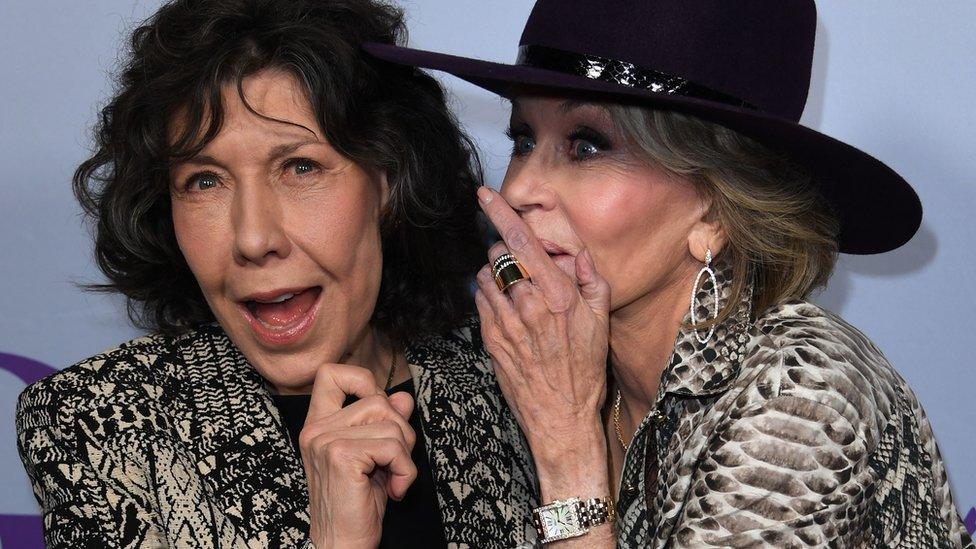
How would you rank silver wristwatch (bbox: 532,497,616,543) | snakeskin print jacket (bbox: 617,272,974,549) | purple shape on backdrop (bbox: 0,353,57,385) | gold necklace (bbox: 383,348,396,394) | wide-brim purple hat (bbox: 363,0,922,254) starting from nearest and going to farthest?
snakeskin print jacket (bbox: 617,272,974,549) < wide-brim purple hat (bbox: 363,0,922,254) < silver wristwatch (bbox: 532,497,616,543) < gold necklace (bbox: 383,348,396,394) < purple shape on backdrop (bbox: 0,353,57,385)

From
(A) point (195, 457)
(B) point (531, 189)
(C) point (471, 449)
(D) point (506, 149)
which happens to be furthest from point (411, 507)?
(D) point (506, 149)

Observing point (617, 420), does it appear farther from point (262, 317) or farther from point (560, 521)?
point (262, 317)

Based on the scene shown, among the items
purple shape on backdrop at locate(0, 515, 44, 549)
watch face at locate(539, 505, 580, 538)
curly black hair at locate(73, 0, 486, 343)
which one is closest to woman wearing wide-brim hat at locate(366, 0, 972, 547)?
watch face at locate(539, 505, 580, 538)

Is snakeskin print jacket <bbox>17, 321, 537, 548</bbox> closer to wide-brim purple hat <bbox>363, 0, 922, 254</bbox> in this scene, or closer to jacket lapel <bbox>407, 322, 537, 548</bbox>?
jacket lapel <bbox>407, 322, 537, 548</bbox>

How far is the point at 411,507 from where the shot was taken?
6.66ft

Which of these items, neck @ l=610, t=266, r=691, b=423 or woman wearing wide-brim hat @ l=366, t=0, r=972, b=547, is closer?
woman wearing wide-brim hat @ l=366, t=0, r=972, b=547

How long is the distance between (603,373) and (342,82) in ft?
2.21

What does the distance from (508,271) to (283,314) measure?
0.40 m

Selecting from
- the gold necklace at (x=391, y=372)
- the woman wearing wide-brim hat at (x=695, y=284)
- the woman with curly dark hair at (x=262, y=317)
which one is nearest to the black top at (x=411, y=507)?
the woman with curly dark hair at (x=262, y=317)

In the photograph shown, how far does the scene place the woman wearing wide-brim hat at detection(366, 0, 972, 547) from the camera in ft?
5.25

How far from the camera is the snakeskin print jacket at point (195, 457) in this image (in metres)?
1.73

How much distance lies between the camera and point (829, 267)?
6.22 feet

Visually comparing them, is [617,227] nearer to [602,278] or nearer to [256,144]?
[602,278]

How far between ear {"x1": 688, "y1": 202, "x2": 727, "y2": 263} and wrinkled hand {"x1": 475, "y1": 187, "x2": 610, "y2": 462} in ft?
0.56
